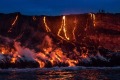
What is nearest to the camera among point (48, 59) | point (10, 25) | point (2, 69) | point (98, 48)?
point (2, 69)

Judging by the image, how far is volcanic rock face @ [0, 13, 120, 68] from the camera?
78438 mm

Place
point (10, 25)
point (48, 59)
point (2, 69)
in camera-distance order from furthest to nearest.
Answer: point (10, 25) → point (48, 59) → point (2, 69)

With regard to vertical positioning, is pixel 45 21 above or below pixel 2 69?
above

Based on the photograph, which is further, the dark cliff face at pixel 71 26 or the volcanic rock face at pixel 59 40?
the dark cliff face at pixel 71 26

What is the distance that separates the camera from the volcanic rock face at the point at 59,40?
78438 mm

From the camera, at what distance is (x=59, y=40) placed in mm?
86875

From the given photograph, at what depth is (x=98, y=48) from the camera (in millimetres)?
87750

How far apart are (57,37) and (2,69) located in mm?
18073

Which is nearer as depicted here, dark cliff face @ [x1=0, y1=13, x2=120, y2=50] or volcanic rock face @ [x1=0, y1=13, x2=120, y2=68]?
volcanic rock face @ [x1=0, y1=13, x2=120, y2=68]

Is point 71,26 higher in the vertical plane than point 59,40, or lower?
higher

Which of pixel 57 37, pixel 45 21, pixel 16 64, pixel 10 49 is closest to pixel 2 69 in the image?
pixel 16 64

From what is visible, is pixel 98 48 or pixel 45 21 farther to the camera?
pixel 45 21

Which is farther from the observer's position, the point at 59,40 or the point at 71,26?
the point at 71,26

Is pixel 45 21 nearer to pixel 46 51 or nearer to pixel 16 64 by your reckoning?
pixel 46 51
